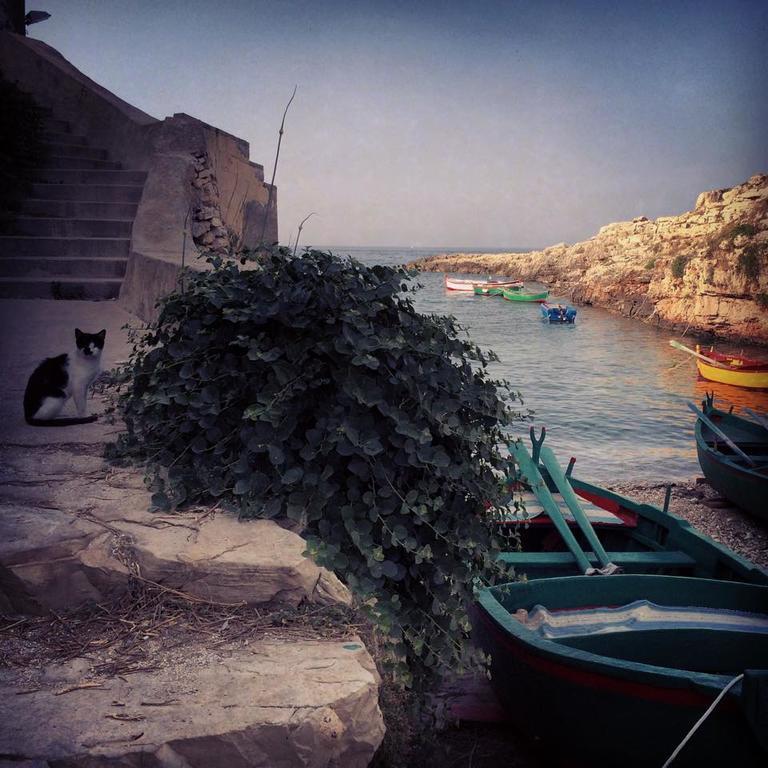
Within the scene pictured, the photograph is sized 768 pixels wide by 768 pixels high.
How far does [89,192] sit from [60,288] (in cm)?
221

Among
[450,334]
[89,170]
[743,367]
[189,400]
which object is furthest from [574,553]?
[743,367]

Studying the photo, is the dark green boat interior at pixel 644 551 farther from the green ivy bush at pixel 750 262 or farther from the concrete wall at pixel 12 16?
the green ivy bush at pixel 750 262

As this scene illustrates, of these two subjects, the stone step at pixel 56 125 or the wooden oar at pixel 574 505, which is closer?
the wooden oar at pixel 574 505

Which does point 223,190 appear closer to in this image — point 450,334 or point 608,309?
point 450,334

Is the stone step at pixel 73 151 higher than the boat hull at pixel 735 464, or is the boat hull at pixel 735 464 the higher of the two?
the stone step at pixel 73 151

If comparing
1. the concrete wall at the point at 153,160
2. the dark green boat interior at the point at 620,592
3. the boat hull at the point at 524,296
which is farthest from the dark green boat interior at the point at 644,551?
the boat hull at the point at 524,296

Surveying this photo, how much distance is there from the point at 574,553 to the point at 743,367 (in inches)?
402

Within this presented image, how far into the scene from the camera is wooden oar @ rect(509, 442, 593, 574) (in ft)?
13.1

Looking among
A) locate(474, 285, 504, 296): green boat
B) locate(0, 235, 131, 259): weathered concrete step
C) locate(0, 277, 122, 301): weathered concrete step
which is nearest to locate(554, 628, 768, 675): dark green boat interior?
locate(0, 277, 122, 301): weathered concrete step

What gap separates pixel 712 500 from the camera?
8.37m

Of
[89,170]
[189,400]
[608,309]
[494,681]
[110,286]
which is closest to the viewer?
[189,400]

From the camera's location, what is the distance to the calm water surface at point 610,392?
38.4 feet

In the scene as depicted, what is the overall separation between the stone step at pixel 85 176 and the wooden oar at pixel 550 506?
6.14 m

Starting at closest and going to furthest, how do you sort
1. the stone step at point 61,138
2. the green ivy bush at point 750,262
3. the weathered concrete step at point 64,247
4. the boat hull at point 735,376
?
the weathered concrete step at point 64,247
the stone step at point 61,138
the boat hull at point 735,376
the green ivy bush at point 750,262
